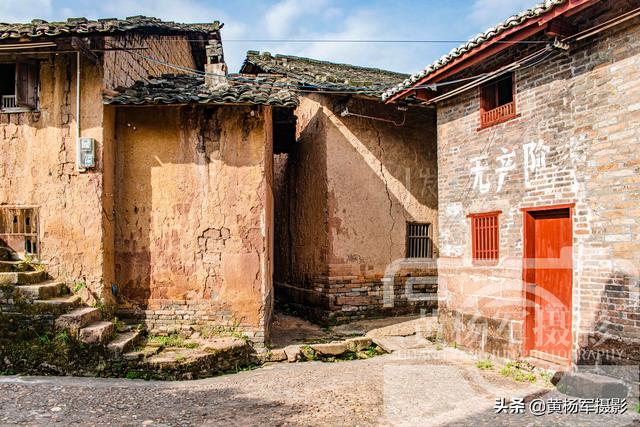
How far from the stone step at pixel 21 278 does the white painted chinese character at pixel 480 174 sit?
7.51 meters

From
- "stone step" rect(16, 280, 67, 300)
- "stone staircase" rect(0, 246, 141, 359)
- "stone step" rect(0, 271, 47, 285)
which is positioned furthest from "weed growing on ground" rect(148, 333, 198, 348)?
"stone step" rect(0, 271, 47, 285)

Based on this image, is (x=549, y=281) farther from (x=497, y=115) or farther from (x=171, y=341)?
(x=171, y=341)

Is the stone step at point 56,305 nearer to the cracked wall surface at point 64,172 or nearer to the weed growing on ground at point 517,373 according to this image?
the cracked wall surface at point 64,172

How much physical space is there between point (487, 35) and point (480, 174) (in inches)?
89.9

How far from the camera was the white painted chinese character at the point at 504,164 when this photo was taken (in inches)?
297

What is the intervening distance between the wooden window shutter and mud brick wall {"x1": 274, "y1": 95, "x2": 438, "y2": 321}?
5.84 metres

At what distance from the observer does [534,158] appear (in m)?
7.17

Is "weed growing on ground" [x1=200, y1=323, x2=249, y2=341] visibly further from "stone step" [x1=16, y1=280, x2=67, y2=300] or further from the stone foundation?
the stone foundation

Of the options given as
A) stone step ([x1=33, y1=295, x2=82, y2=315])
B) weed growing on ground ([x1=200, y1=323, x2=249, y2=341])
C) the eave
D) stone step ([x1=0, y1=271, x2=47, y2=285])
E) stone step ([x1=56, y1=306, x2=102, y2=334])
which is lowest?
weed growing on ground ([x1=200, y1=323, x2=249, y2=341])

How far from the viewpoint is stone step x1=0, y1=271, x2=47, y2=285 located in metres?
7.30

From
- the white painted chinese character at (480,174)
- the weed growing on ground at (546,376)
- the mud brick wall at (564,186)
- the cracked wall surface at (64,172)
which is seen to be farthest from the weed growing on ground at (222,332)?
the white painted chinese character at (480,174)

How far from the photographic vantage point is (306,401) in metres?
6.10

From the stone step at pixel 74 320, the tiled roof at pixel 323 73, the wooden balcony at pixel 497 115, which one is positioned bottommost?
the stone step at pixel 74 320

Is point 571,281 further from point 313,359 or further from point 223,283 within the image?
point 223,283
